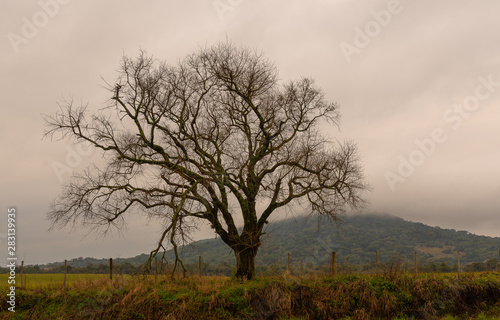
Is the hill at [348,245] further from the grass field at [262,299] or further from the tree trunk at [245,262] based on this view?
the grass field at [262,299]

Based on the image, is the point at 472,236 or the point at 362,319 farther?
the point at 472,236

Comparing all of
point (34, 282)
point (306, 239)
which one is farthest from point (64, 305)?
point (306, 239)

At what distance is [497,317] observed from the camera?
16109 millimetres

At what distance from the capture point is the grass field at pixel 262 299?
15953 mm

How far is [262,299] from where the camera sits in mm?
16766

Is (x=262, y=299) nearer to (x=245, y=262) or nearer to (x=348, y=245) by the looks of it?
(x=245, y=262)

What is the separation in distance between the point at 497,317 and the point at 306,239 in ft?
Result: 155

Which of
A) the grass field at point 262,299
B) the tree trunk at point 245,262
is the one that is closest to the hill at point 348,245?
the tree trunk at point 245,262

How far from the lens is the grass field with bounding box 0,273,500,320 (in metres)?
16.0

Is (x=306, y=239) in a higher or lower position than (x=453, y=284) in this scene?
higher

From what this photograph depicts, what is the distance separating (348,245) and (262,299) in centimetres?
5433

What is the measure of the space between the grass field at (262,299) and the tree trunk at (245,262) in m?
1.76

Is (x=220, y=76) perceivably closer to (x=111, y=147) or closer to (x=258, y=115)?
(x=258, y=115)

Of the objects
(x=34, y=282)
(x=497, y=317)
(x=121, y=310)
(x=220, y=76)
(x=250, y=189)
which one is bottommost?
(x=497, y=317)
